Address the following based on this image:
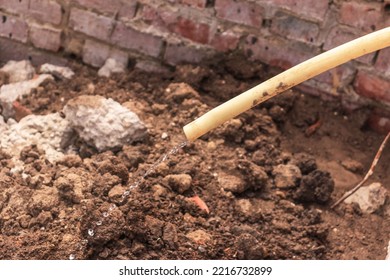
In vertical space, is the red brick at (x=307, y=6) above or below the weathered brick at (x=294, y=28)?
above

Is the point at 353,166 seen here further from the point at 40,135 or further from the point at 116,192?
the point at 40,135

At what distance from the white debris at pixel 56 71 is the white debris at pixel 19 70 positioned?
0.06 meters

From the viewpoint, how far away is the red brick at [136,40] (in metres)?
2.21

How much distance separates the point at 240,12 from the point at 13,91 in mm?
838

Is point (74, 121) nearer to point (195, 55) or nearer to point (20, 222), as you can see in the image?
point (20, 222)

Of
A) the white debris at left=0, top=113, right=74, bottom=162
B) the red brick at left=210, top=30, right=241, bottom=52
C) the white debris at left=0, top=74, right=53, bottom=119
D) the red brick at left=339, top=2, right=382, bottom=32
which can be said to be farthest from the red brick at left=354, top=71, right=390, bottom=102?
the white debris at left=0, top=74, right=53, bottom=119

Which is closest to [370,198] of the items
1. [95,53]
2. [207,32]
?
[207,32]

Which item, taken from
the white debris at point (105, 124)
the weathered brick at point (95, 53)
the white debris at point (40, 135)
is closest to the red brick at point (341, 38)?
the white debris at point (105, 124)

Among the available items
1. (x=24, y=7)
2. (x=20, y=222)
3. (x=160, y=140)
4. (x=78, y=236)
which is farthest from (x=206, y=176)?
(x=24, y=7)

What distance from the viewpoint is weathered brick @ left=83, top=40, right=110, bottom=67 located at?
2.28 m

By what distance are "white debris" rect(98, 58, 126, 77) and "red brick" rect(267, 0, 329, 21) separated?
0.59m

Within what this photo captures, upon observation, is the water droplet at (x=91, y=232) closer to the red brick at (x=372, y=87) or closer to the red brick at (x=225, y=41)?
the red brick at (x=225, y=41)
